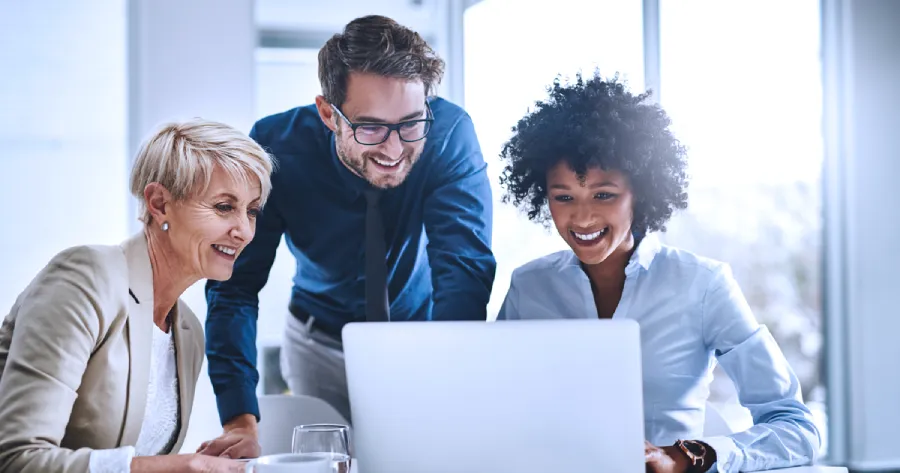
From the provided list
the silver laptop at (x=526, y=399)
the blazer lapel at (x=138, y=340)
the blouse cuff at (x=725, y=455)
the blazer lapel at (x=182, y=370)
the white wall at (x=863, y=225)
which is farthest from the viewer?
the white wall at (x=863, y=225)

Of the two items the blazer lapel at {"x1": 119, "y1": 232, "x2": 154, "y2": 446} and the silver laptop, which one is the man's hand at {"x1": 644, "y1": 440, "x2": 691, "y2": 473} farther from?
the blazer lapel at {"x1": 119, "y1": 232, "x2": 154, "y2": 446}

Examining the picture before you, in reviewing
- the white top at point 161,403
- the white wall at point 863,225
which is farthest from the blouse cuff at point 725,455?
the white wall at point 863,225

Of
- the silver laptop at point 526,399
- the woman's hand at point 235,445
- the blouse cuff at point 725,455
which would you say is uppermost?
the silver laptop at point 526,399

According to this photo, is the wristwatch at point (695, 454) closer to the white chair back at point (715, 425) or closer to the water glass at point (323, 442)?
the white chair back at point (715, 425)

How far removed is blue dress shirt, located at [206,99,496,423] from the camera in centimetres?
250

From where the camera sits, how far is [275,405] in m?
2.38

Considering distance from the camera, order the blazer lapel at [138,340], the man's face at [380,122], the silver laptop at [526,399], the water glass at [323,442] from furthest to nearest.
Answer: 1. the man's face at [380,122]
2. the blazer lapel at [138,340]
3. the water glass at [323,442]
4. the silver laptop at [526,399]

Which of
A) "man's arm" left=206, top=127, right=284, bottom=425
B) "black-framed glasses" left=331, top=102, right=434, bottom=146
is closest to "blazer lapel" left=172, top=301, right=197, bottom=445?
"man's arm" left=206, top=127, right=284, bottom=425

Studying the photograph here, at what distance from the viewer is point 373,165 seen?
249 cm

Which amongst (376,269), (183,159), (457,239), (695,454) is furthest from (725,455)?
(183,159)

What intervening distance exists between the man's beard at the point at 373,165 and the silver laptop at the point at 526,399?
1262mm

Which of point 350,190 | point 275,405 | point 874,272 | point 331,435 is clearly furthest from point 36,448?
point 874,272

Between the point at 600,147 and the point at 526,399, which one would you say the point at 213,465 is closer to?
the point at 526,399

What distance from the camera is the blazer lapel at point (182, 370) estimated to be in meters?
2.05
